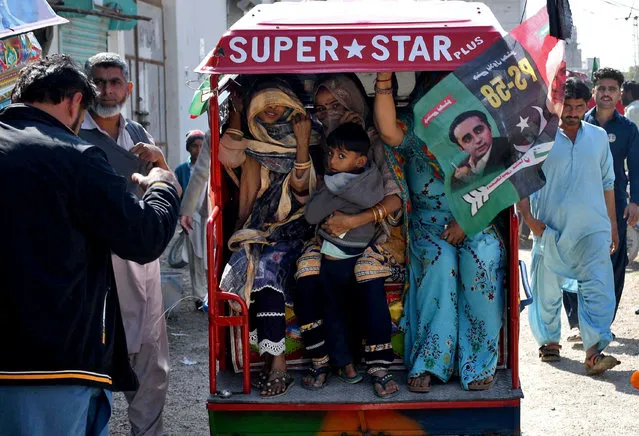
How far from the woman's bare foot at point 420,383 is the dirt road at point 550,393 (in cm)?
127

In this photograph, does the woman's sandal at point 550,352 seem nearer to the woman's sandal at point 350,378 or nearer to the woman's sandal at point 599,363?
the woman's sandal at point 599,363

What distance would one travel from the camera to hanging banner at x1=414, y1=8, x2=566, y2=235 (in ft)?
12.5

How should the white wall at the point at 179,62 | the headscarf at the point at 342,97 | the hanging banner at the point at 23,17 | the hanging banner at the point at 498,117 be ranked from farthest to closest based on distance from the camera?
the white wall at the point at 179,62 → the headscarf at the point at 342,97 → the hanging banner at the point at 498,117 → the hanging banner at the point at 23,17

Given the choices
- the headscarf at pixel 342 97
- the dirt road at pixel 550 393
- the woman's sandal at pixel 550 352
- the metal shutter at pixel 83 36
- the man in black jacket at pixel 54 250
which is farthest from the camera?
the metal shutter at pixel 83 36

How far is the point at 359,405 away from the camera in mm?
3984

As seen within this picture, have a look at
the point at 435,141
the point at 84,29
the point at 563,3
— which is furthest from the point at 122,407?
the point at 84,29

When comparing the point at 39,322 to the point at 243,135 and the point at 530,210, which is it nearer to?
the point at 243,135

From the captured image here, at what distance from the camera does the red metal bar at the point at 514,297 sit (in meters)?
4.10

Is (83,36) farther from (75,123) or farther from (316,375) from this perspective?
(75,123)

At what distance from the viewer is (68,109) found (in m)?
3.09

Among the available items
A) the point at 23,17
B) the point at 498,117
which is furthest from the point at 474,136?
the point at 23,17

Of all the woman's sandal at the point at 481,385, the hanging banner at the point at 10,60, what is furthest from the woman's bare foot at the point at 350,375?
the hanging banner at the point at 10,60

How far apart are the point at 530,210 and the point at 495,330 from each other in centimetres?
227

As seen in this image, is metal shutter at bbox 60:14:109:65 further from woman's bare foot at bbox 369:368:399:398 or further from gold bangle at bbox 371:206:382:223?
woman's bare foot at bbox 369:368:399:398
